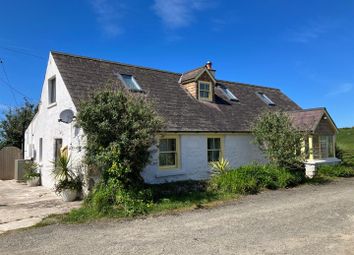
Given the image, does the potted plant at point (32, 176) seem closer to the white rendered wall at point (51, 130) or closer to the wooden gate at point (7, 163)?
the white rendered wall at point (51, 130)

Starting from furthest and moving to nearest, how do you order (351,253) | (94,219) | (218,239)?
(94,219), (218,239), (351,253)

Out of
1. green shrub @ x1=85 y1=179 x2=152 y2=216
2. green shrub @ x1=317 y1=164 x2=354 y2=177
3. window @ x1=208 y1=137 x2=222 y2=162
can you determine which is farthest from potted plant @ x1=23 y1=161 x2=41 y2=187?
green shrub @ x1=317 y1=164 x2=354 y2=177

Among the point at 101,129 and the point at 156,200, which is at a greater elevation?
the point at 101,129

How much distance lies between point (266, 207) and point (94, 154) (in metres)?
6.05

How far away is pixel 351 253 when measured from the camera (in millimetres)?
6551

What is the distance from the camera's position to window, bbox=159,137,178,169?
1560 centimetres

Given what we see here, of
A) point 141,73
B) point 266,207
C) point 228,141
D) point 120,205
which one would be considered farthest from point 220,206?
point 141,73

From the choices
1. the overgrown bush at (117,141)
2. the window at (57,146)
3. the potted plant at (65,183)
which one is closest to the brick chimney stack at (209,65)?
the window at (57,146)

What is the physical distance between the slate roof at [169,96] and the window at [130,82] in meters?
0.34

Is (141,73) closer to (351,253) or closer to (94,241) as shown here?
(94,241)

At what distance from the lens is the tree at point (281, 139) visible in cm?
1608

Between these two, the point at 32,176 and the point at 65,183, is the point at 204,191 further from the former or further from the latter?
the point at 32,176

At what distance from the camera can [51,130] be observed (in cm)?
1675

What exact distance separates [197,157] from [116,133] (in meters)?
6.20
